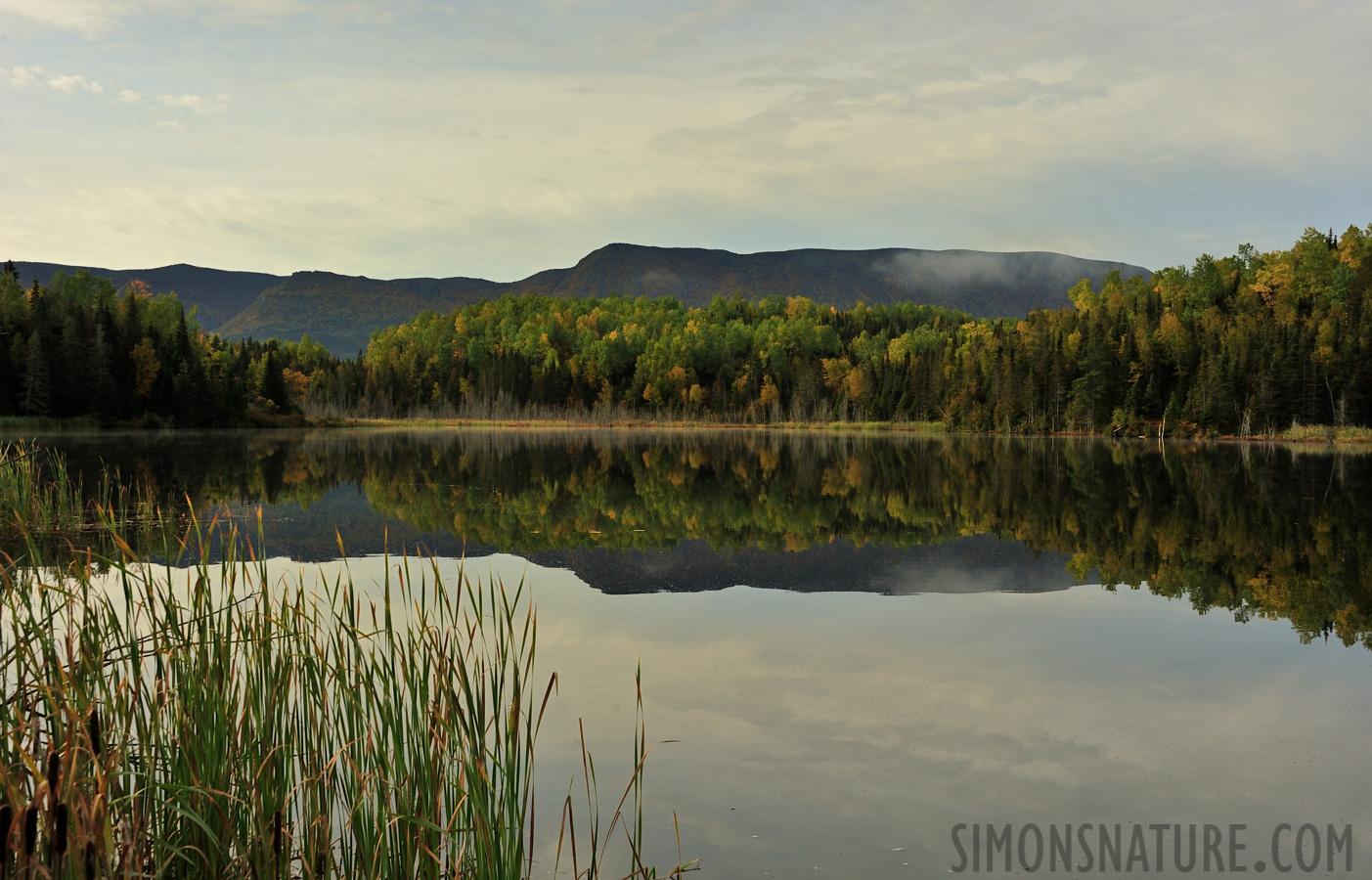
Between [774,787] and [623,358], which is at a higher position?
[623,358]

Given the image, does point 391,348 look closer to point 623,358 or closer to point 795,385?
point 623,358

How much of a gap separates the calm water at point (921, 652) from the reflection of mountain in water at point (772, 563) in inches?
3.5

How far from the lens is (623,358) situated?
15275 centimetres

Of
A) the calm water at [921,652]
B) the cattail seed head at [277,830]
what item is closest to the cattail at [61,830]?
the cattail seed head at [277,830]

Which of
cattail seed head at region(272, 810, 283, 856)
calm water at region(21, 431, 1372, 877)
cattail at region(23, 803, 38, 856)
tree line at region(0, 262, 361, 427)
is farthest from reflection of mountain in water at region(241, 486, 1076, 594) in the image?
tree line at region(0, 262, 361, 427)

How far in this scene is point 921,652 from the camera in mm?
9883

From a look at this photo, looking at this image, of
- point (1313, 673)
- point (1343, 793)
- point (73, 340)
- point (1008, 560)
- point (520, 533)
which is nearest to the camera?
point (1343, 793)

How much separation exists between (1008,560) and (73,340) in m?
72.7

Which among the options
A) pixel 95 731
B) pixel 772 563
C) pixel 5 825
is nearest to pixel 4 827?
pixel 5 825

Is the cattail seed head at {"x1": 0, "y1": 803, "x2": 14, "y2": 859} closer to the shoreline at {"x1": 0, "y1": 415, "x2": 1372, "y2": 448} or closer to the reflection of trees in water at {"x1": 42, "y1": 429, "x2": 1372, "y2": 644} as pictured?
the reflection of trees in water at {"x1": 42, "y1": 429, "x2": 1372, "y2": 644}

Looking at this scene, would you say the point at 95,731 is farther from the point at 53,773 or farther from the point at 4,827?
the point at 4,827

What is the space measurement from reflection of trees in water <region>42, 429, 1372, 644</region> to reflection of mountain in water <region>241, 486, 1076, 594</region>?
2.46 ft

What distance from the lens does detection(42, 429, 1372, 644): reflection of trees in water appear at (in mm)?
14680

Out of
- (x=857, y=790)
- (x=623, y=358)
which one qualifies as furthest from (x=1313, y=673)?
(x=623, y=358)
